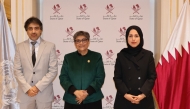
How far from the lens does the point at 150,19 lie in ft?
12.3

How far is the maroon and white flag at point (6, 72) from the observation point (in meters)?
3.08

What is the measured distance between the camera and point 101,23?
3762mm

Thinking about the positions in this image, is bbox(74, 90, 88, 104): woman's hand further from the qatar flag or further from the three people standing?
the qatar flag

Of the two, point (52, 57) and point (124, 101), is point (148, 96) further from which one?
point (52, 57)

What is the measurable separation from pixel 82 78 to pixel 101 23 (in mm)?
1261

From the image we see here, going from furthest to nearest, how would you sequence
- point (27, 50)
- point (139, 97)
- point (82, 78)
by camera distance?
point (27, 50), point (82, 78), point (139, 97)

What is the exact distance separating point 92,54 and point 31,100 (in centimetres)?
84

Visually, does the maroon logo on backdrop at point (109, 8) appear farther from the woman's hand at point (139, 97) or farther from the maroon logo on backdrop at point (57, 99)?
the woman's hand at point (139, 97)

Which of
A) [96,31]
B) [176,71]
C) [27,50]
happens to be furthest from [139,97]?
[96,31]

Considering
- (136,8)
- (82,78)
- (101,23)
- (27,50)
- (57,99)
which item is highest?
(136,8)

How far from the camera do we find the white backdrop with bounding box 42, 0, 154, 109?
374cm

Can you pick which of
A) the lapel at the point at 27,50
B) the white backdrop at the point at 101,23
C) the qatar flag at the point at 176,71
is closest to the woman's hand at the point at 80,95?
the lapel at the point at 27,50

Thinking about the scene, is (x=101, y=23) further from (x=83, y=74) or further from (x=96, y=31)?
(x=83, y=74)

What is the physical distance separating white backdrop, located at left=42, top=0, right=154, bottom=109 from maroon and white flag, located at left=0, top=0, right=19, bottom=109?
713 millimetres
